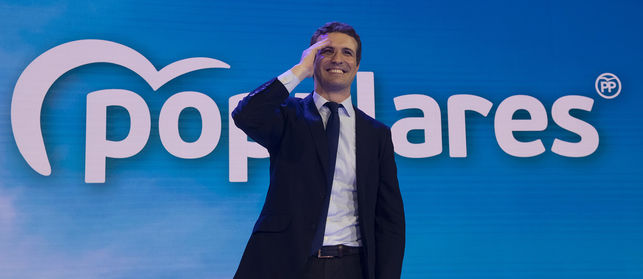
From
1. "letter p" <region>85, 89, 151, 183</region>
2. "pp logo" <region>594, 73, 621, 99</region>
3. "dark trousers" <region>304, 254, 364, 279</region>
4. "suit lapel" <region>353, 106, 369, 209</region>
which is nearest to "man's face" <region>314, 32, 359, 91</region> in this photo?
"suit lapel" <region>353, 106, 369, 209</region>

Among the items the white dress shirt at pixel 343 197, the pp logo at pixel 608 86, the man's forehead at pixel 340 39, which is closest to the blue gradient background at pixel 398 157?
the pp logo at pixel 608 86

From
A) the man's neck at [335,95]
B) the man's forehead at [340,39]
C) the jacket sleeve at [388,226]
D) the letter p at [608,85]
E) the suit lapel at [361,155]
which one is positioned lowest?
the jacket sleeve at [388,226]

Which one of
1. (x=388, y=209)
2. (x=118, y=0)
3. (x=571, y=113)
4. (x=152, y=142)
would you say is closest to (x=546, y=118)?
(x=571, y=113)

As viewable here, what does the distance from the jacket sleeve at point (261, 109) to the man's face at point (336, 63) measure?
0.23 metres

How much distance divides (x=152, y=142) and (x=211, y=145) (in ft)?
0.99

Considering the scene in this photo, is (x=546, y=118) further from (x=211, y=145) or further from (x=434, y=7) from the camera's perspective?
(x=211, y=145)

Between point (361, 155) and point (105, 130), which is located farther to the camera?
point (105, 130)

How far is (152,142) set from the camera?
297cm

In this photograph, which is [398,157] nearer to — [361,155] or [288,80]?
[361,155]

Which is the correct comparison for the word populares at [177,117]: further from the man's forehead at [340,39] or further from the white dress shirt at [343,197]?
the white dress shirt at [343,197]

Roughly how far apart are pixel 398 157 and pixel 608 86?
1.39 meters

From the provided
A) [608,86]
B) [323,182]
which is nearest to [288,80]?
[323,182]

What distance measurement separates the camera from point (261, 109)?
1637 millimetres

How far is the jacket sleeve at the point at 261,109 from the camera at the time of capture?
64.2 inches
